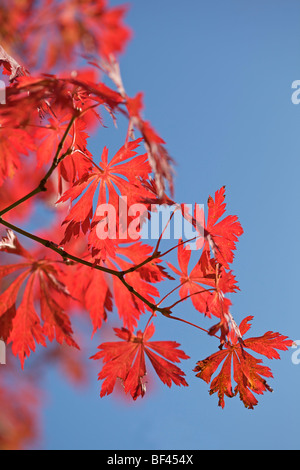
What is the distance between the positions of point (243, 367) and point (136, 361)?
0.23m

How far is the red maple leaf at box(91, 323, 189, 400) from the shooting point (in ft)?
2.74

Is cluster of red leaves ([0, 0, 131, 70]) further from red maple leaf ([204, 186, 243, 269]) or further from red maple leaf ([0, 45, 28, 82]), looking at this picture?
red maple leaf ([204, 186, 243, 269])

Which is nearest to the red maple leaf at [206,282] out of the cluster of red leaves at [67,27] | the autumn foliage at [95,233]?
the autumn foliage at [95,233]

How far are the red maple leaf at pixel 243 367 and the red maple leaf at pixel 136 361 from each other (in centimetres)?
6

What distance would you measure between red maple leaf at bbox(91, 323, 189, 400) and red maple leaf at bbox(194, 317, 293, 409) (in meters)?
0.06

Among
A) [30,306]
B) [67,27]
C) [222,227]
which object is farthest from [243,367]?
[67,27]

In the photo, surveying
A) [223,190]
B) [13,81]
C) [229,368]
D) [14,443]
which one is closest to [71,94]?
[13,81]

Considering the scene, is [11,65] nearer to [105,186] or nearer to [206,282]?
[105,186]

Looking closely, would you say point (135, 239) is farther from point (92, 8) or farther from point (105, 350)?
point (92, 8)

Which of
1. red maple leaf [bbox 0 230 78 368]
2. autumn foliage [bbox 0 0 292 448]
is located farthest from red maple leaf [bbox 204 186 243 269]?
red maple leaf [bbox 0 230 78 368]

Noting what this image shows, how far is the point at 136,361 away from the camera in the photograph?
34.0 inches

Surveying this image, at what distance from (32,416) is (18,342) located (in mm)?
541

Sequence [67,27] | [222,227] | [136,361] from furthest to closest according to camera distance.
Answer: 1. [222,227]
2. [136,361]
3. [67,27]

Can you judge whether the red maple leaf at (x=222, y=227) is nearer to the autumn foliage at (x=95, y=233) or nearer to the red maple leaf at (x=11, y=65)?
the autumn foliage at (x=95, y=233)
